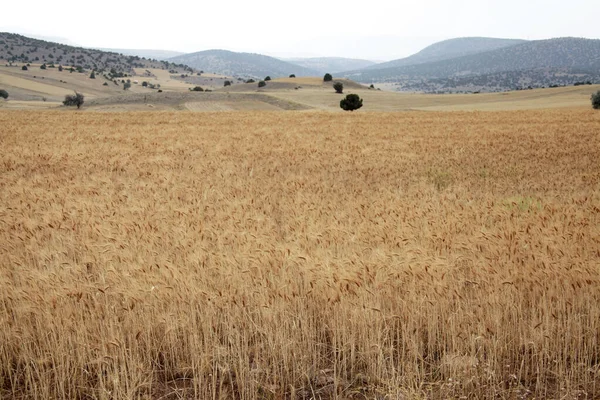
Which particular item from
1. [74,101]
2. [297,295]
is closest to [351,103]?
[74,101]

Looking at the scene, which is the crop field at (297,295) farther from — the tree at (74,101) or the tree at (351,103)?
the tree at (74,101)

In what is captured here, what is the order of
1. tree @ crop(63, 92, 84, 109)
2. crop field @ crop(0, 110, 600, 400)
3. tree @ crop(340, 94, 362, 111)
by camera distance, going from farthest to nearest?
tree @ crop(63, 92, 84, 109), tree @ crop(340, 94, 362, 111), crop field @ crop(0, 110, 600, 400)

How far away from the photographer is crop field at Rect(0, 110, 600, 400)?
13.3ft

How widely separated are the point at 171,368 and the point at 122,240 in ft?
8.98

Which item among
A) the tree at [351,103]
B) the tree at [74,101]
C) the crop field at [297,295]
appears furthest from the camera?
the tree at [74,101]

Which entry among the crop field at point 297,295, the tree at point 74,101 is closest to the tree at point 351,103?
the tree at point 74,101

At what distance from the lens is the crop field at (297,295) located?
13.3 ft

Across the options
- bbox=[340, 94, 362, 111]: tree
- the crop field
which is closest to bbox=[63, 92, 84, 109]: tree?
bbox=[340, 94, 362, 111]: tree

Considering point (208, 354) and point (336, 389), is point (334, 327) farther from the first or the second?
point (208, 354)

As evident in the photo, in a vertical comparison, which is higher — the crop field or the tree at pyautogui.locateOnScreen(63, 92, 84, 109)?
the tree at pyautogui.locateOnScreen(63, 92, 84, 109)

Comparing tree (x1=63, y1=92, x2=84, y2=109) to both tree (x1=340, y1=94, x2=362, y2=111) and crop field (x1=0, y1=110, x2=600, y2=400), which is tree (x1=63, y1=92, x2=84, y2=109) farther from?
crop field (x1=0, y1=110, x2=600, y2=400)

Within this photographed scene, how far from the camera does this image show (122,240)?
21.7 feet

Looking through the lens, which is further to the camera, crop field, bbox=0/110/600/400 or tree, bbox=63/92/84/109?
tree, bbox=63/92/84/109

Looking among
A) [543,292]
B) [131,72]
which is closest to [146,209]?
[543,292]
